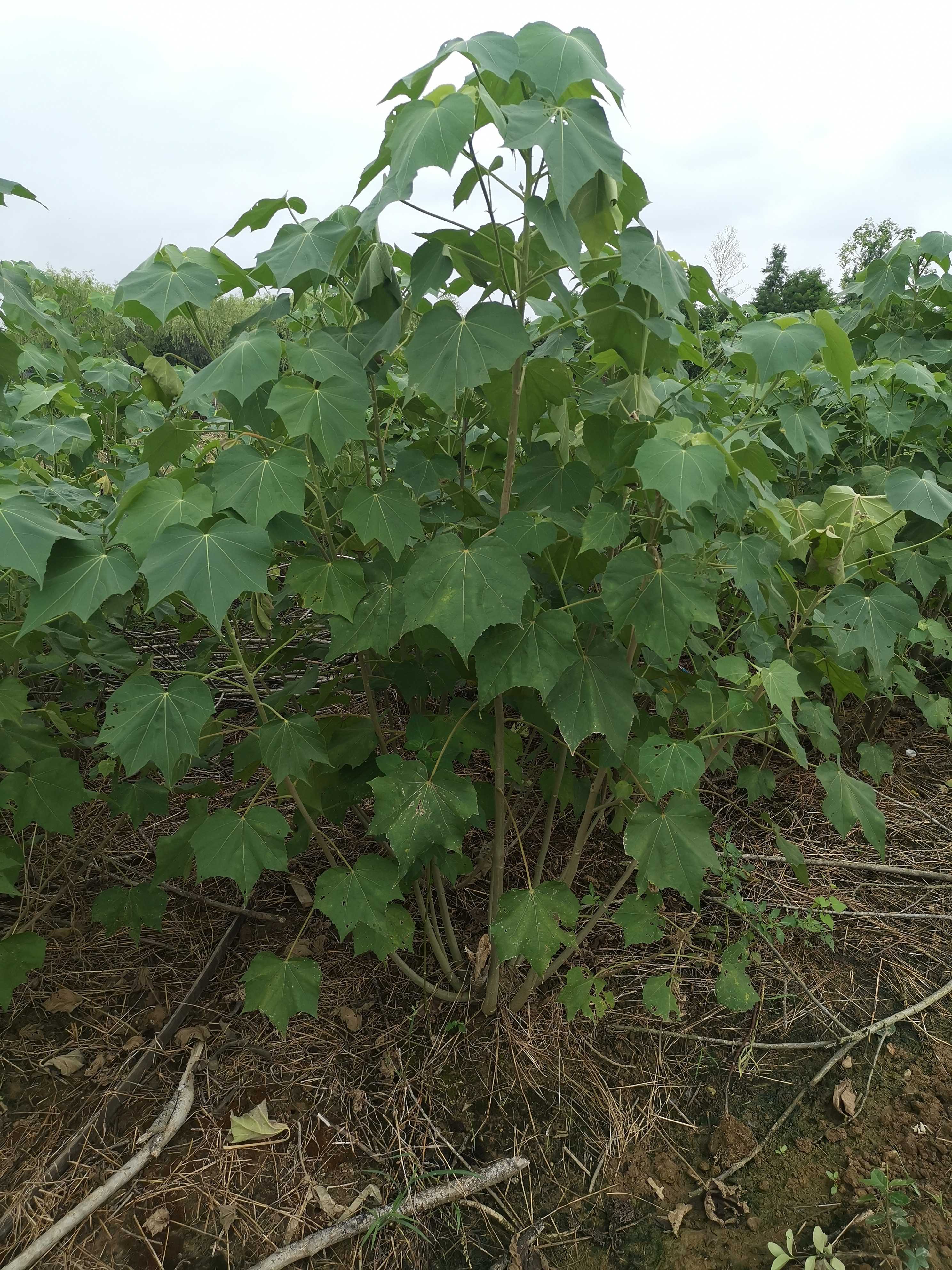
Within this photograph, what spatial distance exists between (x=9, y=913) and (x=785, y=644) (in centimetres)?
260

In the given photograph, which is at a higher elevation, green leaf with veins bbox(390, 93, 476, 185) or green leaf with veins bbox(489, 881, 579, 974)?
green leaf with veins bbox(390, 93, 476, 185)

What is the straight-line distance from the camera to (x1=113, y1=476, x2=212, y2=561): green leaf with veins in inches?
58.7

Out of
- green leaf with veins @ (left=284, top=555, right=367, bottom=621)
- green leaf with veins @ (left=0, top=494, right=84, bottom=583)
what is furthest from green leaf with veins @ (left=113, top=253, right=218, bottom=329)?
green leaf with veins @ (left=284, top=555, right=367, bottom=621)

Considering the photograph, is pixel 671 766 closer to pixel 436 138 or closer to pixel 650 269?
pixel 650 269

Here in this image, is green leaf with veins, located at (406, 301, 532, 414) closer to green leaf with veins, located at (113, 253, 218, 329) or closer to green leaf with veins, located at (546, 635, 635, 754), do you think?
green leaf with veins, located at (113, 253, 218, 329)

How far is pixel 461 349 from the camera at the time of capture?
147cm

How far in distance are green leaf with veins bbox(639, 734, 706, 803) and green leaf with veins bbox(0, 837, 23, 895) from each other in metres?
1.44

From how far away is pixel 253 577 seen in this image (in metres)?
1.45

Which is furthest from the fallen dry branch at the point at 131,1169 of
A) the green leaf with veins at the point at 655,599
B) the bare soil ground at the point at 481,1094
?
the green leaf with veins at the point at 655,599

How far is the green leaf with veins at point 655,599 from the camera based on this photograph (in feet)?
5.28

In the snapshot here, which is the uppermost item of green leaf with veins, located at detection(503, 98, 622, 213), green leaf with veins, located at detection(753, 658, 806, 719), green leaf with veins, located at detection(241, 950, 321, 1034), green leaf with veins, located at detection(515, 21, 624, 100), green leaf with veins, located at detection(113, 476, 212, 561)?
green leaf with veins, located at detection(515, 21, 624, 100)

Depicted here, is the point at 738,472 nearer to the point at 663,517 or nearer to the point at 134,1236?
the point at 663,517

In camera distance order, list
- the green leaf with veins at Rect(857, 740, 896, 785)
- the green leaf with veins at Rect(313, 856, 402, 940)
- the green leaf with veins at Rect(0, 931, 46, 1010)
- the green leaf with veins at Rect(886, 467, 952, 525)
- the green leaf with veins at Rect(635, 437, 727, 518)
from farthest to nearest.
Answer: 1. the green leaf with veins at Rect(857, 740, 896, 785)
2. the green leaf with veins at Rect(886, 467, 952, 525)
3. the green leaf with veins at Rect(0, 931, 46, 1010)
4. the green leaf with veins at Rect(313, 856, 402, 940)
5. the green leaf with veins at Rect(635, 437, 727, 518)

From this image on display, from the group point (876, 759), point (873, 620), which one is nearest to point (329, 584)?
point (873, 620)
